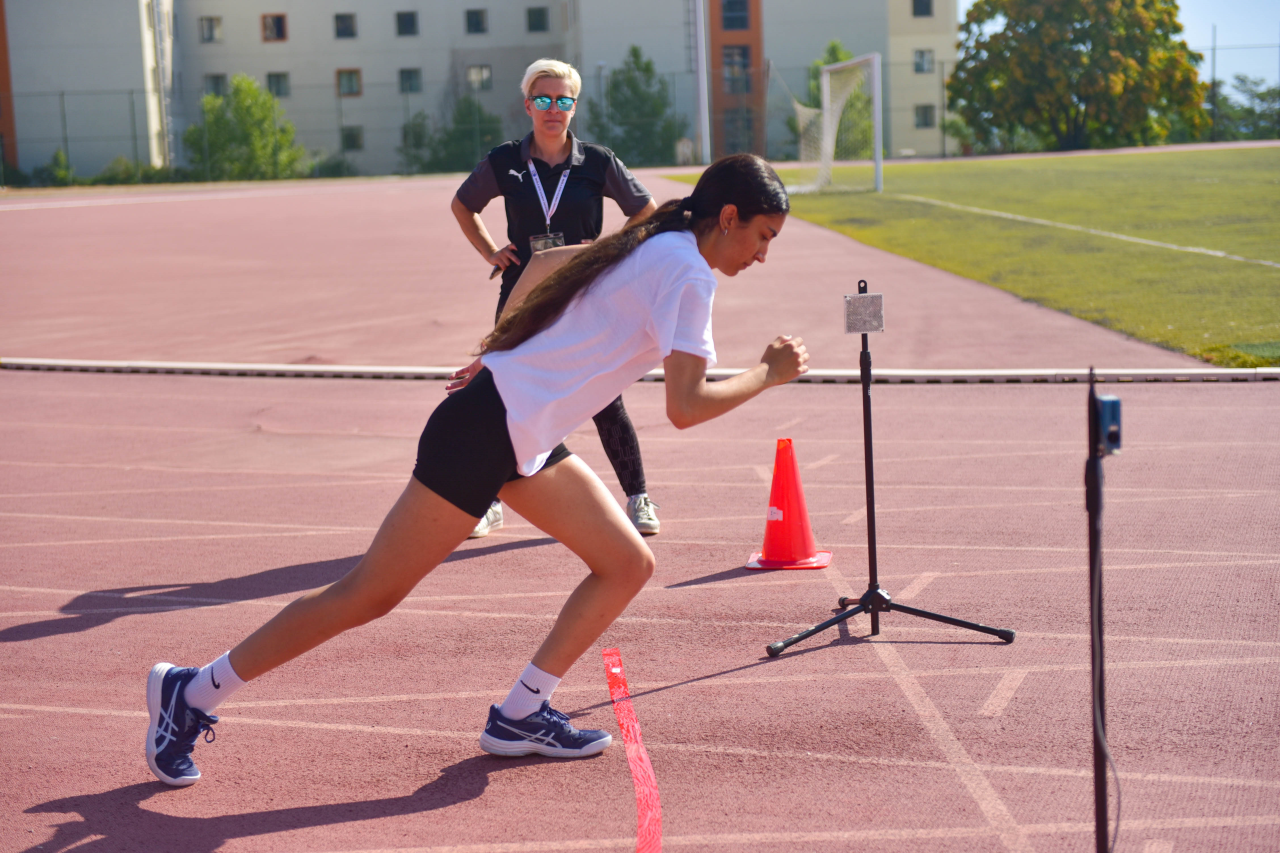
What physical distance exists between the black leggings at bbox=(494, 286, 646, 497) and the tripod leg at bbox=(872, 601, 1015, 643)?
176cm

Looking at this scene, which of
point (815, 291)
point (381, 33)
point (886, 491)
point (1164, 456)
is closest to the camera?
point (886, 491)

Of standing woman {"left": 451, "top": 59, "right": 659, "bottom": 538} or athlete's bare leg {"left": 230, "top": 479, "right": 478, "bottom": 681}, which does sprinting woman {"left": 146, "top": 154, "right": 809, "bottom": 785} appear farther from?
standing woman {"left": 451, "top": 59, "right": 659, "bottom": 538}

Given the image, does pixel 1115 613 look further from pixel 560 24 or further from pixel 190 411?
pixel 560 24

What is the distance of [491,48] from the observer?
71.6 meters

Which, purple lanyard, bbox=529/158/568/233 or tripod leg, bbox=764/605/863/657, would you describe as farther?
purple lanyard, bbox=529/158/568/233

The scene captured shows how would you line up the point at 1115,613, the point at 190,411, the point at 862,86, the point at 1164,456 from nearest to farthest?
the point at 1115,613 < the point at 1164,456 < the point at 190,411 < the point at 862,86

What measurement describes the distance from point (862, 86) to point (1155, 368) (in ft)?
86.4

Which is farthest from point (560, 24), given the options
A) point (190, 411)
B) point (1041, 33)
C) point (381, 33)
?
point (190, 411)

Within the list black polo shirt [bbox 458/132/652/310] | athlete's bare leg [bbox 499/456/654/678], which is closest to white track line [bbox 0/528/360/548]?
black polo shirt [bbox 458/132/652/310]

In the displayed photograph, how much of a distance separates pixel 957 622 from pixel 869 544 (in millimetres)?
464

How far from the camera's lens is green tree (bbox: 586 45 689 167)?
61594 mm

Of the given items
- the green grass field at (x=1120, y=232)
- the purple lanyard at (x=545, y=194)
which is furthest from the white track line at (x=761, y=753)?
the green grass field at (x=1120, y=232)

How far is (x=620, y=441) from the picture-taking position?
6.13 meters

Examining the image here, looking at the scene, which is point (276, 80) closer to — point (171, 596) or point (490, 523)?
point (490, 523)
